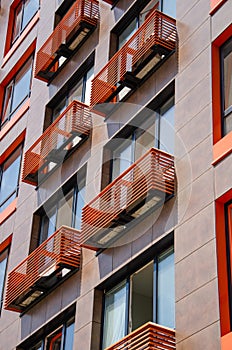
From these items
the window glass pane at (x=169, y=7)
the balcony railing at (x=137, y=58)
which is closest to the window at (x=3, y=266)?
the balcony railing at (x=137, y=58)

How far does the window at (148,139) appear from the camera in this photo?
24.1 meters

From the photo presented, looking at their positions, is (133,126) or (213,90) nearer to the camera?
(213,90)

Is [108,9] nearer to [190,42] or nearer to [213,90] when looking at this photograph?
[190,42]

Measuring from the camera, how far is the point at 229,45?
2241 centimetres

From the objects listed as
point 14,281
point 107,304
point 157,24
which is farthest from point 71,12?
point 107,304

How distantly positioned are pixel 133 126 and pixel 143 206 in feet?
12.4

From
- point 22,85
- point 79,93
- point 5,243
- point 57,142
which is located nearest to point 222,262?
point 57,142

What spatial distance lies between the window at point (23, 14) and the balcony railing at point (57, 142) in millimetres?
10058

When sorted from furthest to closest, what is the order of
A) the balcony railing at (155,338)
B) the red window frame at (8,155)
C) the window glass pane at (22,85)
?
the window glass pane at (22,85), the red window frame at (8,155), the balcony railing at (155,338)

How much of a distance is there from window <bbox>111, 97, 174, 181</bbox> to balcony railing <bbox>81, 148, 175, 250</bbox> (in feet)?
3.48

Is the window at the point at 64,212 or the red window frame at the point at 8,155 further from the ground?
the red window frame at the point at 8,155

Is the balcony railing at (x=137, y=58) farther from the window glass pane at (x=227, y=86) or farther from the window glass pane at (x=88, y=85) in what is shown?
the window glass pane at (x=227, y=86)

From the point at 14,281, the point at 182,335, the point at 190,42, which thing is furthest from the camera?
the point at 14,281

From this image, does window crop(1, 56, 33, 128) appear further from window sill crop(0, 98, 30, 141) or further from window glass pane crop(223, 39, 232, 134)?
window glass pane crop(223, 39, 232, 134)
